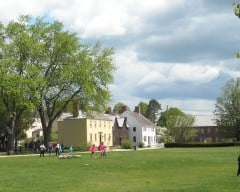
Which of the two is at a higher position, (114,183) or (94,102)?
(94,102)

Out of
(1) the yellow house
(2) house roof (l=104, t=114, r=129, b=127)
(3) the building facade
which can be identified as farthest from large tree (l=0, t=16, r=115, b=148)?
(3) the building facade

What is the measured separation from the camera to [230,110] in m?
115

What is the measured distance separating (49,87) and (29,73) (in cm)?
488

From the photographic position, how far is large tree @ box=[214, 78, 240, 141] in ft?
373

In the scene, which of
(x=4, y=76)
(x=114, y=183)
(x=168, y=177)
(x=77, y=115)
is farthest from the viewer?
(x=77, y=115)

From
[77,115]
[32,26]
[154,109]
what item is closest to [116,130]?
[77,115]

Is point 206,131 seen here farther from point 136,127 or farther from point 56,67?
point 56,67

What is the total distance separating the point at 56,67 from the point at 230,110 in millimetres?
55160

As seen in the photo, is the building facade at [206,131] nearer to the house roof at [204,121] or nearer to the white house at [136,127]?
the house roof at [204,121]

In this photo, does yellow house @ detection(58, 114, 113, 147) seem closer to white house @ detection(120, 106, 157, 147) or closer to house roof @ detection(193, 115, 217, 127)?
white house @ detection(120, 106, 157, 147)

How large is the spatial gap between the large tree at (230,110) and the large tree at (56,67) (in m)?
48.5

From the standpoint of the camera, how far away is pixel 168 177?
25953 mm

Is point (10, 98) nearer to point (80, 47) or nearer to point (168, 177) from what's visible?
point (80, 47)

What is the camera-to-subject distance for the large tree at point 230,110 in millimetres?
113562
